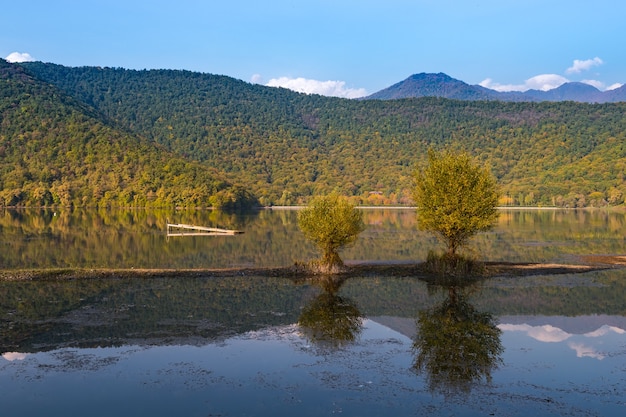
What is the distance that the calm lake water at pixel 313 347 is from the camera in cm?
1631

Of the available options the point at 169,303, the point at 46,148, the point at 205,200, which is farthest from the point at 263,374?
the point at 46,148

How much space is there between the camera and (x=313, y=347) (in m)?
21.3

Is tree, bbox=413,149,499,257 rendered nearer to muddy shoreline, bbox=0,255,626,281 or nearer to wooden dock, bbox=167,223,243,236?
muddy shoreline, bbox=0,255,626,281

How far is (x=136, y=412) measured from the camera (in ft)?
51.2

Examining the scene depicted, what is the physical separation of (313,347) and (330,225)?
15.5 meters

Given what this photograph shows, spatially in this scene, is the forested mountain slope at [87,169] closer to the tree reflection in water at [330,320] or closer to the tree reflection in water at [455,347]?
the tree reflection in water at [330,320]

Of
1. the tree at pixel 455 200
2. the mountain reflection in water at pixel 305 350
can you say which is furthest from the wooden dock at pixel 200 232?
the mountain reflection in water at pixel 305 350

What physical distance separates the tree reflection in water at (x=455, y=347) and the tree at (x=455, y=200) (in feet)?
29.4

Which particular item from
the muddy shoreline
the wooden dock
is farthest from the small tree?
the wooden dock

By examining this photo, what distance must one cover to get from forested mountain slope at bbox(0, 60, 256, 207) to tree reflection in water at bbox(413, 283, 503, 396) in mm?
128819

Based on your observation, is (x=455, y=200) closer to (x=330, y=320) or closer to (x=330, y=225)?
(x=330, y=225)

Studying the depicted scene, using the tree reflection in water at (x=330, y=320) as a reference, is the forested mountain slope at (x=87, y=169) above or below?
above

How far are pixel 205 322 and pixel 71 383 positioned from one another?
25.6 feet

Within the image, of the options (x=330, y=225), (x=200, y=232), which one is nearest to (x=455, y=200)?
(x=330, y=225)
